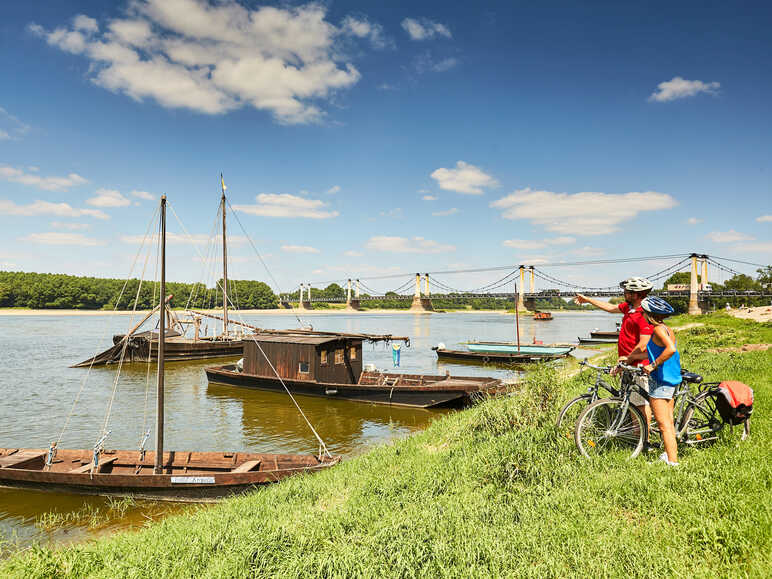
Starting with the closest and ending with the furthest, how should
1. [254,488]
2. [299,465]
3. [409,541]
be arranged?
[409,541]
[254,488]
[299,465]

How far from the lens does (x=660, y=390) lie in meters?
5.60

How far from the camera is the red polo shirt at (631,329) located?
581 centimetres

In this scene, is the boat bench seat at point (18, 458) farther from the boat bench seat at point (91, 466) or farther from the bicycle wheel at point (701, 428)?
the bicycle wheel at point (701, 428)

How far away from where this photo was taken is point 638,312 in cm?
601

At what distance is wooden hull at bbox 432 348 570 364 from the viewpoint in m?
35.9

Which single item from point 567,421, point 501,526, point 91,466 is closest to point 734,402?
point 567,421

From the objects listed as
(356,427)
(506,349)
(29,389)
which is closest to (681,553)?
(356,427)

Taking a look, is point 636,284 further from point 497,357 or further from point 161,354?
point 497,357

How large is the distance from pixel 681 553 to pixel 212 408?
70.8ft

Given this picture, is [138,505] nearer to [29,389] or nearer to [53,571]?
[53,571]

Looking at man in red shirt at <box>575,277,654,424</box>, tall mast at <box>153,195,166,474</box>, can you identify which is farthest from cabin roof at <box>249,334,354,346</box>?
man in red shirt at <box>575,277,654,424</box>

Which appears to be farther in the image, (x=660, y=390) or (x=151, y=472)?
(x=151, y=472)

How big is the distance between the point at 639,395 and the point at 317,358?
1816 centimetres

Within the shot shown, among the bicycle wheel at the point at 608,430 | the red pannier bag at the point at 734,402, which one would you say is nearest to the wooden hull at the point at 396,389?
the bicycle wheel at the point at 608,430
